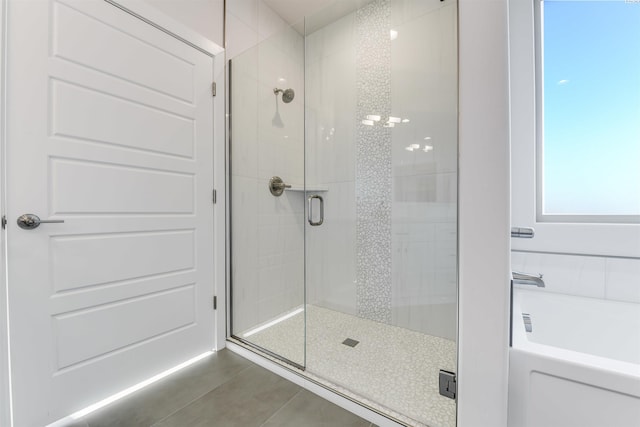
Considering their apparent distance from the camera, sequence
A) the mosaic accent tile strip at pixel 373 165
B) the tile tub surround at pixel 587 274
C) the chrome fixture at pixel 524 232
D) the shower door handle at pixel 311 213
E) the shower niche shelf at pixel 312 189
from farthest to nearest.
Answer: the shower niche shelf at pixel 312 189 < the shower door handle at pixel 311 213 < the mosaic accent tile strip at pixel 373 165 < the tile tub surround at pixel 587 274 < the chrome fixture at pixel 524 232

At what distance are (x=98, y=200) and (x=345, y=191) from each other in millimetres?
1618

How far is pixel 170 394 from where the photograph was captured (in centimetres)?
144

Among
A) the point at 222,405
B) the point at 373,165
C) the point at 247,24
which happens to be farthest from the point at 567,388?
the point at 247,24

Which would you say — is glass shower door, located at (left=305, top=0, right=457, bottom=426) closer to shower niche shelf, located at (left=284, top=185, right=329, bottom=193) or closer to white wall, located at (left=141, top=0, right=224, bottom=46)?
shower niche shelf, located at (left=284, top=185, right=329, bottom=193)

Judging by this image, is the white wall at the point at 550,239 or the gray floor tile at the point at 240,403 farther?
the white wall at the point at 550,239

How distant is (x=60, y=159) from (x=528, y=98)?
280 centimetres

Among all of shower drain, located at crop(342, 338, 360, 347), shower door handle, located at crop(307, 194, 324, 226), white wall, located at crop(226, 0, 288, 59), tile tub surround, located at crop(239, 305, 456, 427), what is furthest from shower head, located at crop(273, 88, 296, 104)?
shower drain, located at crop(342, 338, 360, 347)

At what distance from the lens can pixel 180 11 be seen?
5.63ft

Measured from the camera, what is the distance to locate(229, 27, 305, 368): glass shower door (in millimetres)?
2066

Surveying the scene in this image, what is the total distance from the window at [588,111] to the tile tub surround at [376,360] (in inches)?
50.5

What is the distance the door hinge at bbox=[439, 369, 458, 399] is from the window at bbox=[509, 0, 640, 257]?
45.2 inches

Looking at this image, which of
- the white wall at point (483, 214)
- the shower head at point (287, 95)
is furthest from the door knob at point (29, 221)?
the white wall at point (483, 214)

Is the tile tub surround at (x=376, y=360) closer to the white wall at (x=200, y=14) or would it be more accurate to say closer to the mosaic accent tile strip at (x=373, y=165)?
the mosaic accent tile strip at (x=373, y=165)

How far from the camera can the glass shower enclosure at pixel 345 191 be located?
171cm
